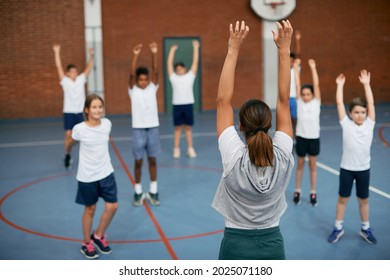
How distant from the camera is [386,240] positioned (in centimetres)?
537

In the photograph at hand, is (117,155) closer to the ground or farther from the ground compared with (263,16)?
closer to the ground

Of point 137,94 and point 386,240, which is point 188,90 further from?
point 386,240

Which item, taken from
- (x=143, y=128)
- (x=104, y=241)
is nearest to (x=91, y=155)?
(x=104, y=241)

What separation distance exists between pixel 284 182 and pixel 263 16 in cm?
1285

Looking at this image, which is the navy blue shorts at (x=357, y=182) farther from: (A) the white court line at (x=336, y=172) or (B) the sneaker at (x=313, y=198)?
(A) the white court line at (x=336, y=172)

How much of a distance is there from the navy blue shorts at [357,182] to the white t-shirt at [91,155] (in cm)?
240

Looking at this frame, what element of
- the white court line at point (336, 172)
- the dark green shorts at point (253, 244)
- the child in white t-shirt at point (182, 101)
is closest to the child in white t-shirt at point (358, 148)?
the white court line at point (336, 172)

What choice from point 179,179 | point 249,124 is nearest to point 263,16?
point 179,179

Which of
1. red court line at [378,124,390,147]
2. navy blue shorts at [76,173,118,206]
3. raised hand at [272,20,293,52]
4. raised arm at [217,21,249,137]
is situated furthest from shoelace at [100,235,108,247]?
red court line at [378,124,390,147]

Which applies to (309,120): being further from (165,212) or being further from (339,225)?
(165,212)

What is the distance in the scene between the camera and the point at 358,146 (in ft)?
17.1

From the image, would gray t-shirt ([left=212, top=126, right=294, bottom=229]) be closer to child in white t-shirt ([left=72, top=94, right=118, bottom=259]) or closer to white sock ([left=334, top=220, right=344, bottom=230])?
child in white t-shirt ([left=72, top=94, right=118, bottom=259])

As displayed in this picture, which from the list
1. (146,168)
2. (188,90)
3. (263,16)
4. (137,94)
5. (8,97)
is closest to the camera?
(137,94)

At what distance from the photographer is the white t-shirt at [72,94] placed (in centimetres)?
870
